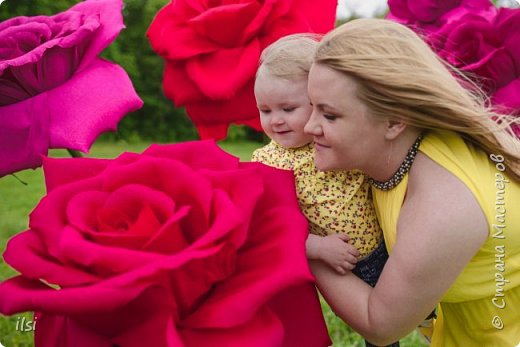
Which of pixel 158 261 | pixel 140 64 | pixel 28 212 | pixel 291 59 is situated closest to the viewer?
pixel 158 261

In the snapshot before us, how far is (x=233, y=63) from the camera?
2.80 ft

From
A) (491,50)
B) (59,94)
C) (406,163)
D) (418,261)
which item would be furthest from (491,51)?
(59,94)

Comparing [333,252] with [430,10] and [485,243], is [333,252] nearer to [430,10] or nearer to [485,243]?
[485,243]

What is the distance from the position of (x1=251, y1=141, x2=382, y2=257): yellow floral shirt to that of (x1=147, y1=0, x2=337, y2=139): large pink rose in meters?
0.13

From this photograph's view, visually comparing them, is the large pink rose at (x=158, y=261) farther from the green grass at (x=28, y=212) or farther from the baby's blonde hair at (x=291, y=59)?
the green grass at (x=28, y=212)

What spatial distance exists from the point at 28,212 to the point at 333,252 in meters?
1.12

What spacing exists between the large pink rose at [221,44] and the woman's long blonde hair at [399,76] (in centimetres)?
18

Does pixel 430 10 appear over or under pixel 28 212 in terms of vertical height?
over

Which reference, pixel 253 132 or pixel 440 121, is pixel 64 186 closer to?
pixel 440 121

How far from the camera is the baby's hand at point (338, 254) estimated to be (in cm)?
70

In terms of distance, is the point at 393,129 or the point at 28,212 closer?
the point at 393,129

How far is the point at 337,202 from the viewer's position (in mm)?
741

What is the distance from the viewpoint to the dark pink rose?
86 centimetres

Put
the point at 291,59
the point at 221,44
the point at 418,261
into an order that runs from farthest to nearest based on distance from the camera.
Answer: the point at 221,44 < the point at 291,59 < the point at 418,261
